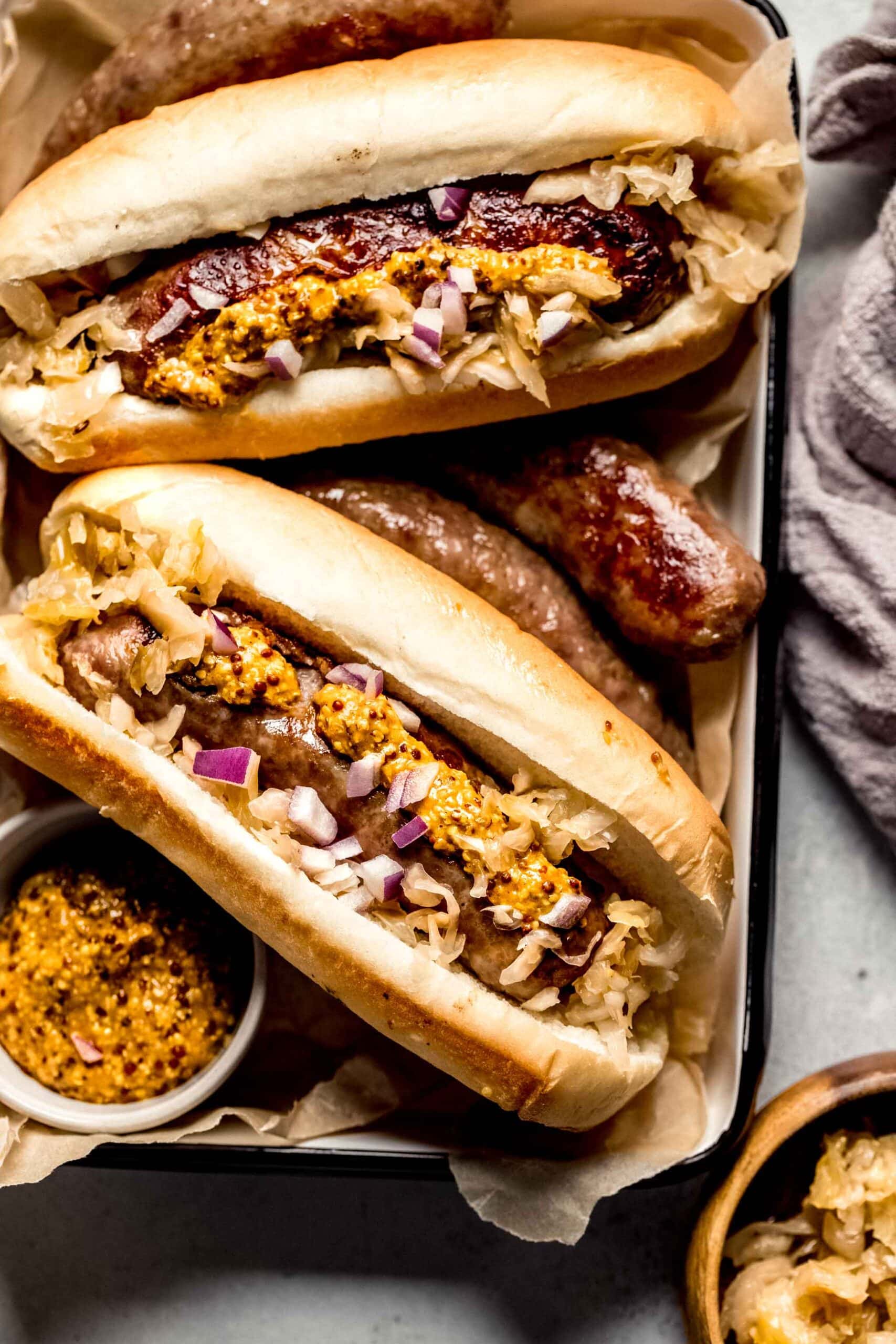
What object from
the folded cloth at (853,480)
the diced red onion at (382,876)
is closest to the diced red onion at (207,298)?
the diced red onion at (382,876)

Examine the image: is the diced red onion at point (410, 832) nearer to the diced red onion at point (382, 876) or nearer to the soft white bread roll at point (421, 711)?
the diced red onion at point (382, 876)

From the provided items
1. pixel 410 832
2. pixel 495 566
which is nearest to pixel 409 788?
pixel 410 832

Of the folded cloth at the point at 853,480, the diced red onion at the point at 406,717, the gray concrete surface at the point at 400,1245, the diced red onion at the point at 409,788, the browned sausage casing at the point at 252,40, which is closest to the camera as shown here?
the diced red onion at the point at 409,788

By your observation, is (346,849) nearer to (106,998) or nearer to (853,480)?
(106,998)

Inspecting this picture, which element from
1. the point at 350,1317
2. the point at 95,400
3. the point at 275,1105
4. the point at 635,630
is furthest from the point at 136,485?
the point at 350,1317

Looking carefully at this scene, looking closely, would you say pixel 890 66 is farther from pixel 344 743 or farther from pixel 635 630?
pixel 344 743
